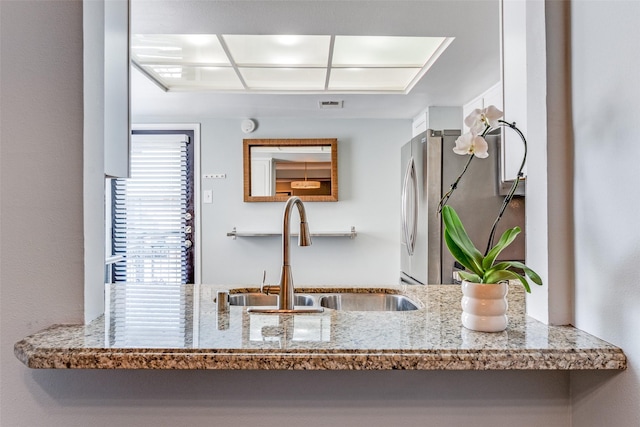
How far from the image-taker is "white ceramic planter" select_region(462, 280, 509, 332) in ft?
3.09

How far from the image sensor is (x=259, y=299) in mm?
1557

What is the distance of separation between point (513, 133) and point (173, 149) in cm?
363

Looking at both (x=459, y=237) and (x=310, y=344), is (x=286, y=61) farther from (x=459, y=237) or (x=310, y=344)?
(x=310, y=344)

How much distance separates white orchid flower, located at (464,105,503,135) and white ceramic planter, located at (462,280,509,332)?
1.22ft

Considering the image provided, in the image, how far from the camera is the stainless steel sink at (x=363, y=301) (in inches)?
59.1

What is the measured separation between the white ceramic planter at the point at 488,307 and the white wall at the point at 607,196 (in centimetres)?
18

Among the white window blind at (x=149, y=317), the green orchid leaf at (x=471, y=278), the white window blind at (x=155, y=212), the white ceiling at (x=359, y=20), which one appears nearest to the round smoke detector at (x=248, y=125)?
the white window blind at (x=155, y=212)

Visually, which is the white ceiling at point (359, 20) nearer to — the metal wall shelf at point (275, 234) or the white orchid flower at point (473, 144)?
the white orchid flower at point (473, 144)

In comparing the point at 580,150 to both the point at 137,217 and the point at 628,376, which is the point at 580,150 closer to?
the point at 628,376

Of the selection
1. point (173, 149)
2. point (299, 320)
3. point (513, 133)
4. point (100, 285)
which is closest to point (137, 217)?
point (173, 149)

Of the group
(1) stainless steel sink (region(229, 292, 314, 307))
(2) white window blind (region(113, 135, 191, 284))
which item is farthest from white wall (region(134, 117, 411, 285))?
(1) stainless steel sink (region(229, 292, 314, 307))

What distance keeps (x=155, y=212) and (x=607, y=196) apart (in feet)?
13.1

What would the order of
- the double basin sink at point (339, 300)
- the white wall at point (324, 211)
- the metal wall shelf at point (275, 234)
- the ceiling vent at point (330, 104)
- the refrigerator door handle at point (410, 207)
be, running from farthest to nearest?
the white wall at point (324, 211) < the metal wall shelf at point (275, 234) < the ceiling vent at point (330, 104) < the refrigerator door handle at point (410, 207) < the double basin sink at point (339, 300)

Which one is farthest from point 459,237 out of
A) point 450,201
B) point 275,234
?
point 275,234
